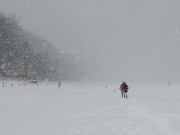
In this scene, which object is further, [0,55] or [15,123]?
[0,55]

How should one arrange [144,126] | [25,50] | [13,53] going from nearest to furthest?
[144,126], [13,53], [25,50]

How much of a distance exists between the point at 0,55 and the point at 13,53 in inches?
209

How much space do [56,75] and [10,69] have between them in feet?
129

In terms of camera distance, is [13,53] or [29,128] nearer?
[29,128]

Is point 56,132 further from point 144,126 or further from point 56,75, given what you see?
point 56,75

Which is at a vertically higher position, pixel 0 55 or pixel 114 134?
pixel 0 55

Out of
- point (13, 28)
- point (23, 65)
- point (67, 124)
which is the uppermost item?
point (13, 28)

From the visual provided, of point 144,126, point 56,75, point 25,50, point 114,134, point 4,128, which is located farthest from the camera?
point 56,75

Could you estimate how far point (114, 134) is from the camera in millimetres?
7605

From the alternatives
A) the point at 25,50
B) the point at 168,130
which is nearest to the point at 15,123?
the point at 168,130

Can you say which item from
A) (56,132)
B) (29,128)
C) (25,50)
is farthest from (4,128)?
(25,50)

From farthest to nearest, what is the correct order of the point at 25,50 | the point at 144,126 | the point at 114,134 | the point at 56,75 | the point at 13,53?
the point at 56,75, the point at 25,50, the point at 13,53, the point at 144,126, the point at 114,134

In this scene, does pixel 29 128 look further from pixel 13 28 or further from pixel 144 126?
pixel 13 28

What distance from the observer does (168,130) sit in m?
8.34
